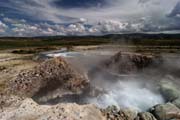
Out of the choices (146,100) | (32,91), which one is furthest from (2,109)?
(146,100)

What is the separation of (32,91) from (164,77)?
1269 cm

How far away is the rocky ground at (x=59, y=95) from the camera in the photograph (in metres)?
13.0

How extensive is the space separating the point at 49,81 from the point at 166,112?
8742 millimetres

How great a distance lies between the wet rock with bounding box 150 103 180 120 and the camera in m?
14.9

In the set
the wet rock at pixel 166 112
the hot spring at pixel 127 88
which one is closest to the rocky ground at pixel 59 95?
the wet rock at pixel 166 112

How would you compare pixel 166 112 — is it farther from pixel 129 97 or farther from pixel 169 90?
pixel 129 97

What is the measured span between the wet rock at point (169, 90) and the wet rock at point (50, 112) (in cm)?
783

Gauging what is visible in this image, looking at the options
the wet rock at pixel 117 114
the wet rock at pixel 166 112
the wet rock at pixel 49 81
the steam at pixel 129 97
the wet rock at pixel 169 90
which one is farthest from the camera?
the steam at pixel 129 97

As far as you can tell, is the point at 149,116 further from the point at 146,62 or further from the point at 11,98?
the point at 146,62

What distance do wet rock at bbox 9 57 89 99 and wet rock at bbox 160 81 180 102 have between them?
6.20 metres

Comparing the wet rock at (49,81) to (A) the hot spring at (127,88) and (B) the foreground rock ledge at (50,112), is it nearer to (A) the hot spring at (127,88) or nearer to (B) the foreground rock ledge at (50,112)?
(A) the hot spring at (127,88)

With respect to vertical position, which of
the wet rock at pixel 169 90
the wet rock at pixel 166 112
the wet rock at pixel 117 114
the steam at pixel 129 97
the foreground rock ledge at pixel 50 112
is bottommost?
the steam at pixel 129 97

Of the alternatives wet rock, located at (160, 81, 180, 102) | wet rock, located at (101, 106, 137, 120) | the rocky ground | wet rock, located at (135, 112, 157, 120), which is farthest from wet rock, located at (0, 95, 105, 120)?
wet rock, located at (160, 81, 180, 102)

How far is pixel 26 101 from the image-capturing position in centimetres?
1472
